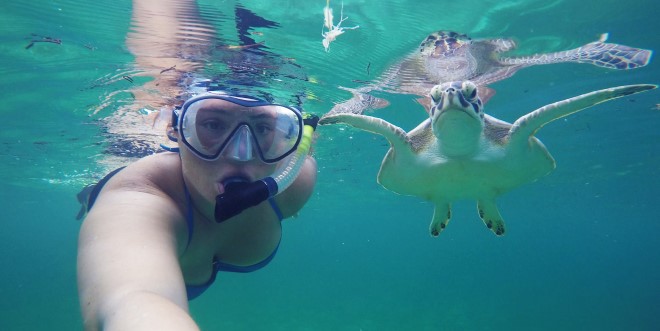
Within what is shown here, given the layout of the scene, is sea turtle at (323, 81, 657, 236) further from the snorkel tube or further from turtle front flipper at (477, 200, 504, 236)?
the snorkel tube

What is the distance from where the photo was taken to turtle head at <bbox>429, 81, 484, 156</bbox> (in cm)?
436

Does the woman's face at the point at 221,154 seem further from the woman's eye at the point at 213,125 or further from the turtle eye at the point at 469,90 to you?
the turtle eye at the point at 469,90

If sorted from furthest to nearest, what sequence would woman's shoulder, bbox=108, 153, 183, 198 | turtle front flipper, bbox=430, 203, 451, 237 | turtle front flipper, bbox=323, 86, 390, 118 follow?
turtle front flipper, bbox=323, 86, 390, 118 → turtle front flipper, bbox=430, 203, 451, 237 → woman's shoulder, bbox=108, 153, 183, 198

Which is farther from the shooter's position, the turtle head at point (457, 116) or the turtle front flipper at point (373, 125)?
the turtle head at point (457, 116)

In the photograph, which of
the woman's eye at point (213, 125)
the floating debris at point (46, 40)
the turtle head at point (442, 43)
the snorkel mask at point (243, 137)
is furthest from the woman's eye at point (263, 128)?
the floating debris at point (46, 40)

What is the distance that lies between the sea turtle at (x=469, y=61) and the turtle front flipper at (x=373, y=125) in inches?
150

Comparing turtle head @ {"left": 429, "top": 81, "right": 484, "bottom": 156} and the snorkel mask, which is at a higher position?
turtle head @ {"left": 429, "top": 81, "right": 484, "bottom": 156}

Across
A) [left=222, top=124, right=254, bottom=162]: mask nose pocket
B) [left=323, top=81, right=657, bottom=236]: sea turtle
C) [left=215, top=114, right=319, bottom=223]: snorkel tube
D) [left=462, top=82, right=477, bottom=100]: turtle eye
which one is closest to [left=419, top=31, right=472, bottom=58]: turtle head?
[left=323, top=81, right=657, bottom=236]: sea turtle

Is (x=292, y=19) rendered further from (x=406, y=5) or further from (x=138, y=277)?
(x=138, y=277)

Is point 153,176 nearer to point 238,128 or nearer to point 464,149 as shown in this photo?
point 238,128

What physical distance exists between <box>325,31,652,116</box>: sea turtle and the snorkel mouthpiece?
242 inches

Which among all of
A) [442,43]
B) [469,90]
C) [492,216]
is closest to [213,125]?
[469,90]

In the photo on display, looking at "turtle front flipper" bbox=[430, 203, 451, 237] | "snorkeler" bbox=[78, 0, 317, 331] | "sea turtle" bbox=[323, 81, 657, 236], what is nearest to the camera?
"snorkeler" bbox=[78, 0, 317, 331]

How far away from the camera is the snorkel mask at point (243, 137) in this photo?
2992mm
